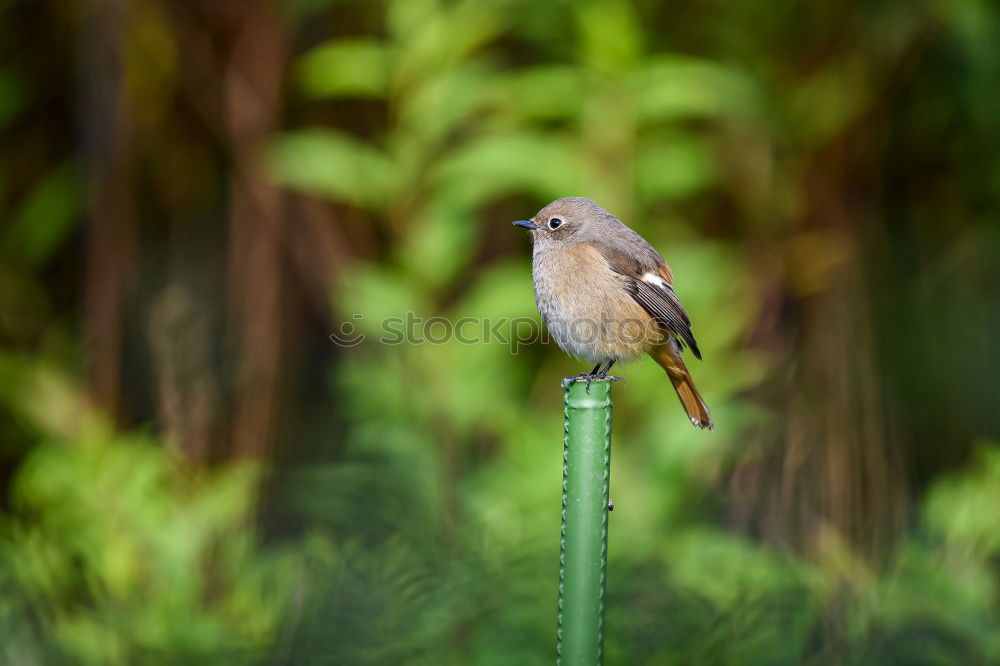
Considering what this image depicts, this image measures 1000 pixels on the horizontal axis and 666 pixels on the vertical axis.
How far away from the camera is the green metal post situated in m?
2.02

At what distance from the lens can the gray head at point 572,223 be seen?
3.66 m

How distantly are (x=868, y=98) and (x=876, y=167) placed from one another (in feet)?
1.28

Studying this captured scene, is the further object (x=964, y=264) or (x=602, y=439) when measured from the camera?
(x=964, y=264)

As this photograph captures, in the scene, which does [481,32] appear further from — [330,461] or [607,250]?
[330,461]

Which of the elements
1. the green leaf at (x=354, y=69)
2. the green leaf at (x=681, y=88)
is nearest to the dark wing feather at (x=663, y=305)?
the green leaf at (x=681, y=88)

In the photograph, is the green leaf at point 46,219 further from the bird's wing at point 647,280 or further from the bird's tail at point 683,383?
the bird's tail at point 683,383

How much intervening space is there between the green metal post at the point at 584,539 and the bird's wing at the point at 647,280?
1436 mm

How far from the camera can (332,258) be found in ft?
17.3

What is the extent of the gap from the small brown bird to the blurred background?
0.46 metres

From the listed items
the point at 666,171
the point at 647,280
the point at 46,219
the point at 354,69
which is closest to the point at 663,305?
the point at 647,280

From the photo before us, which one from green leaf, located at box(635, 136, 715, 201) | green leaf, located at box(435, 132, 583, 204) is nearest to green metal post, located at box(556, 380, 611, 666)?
green leaf, located at box(435, 132, 583, 204)

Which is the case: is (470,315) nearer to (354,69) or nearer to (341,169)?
(341,169)

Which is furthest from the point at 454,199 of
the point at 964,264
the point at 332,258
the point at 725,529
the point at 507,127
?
the point at 964,264

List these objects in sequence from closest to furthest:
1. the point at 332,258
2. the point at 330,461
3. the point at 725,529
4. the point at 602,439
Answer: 1. the point at 602,439
2. the point at 725,529
3. the point at 330,461
4. the point at 332,258
